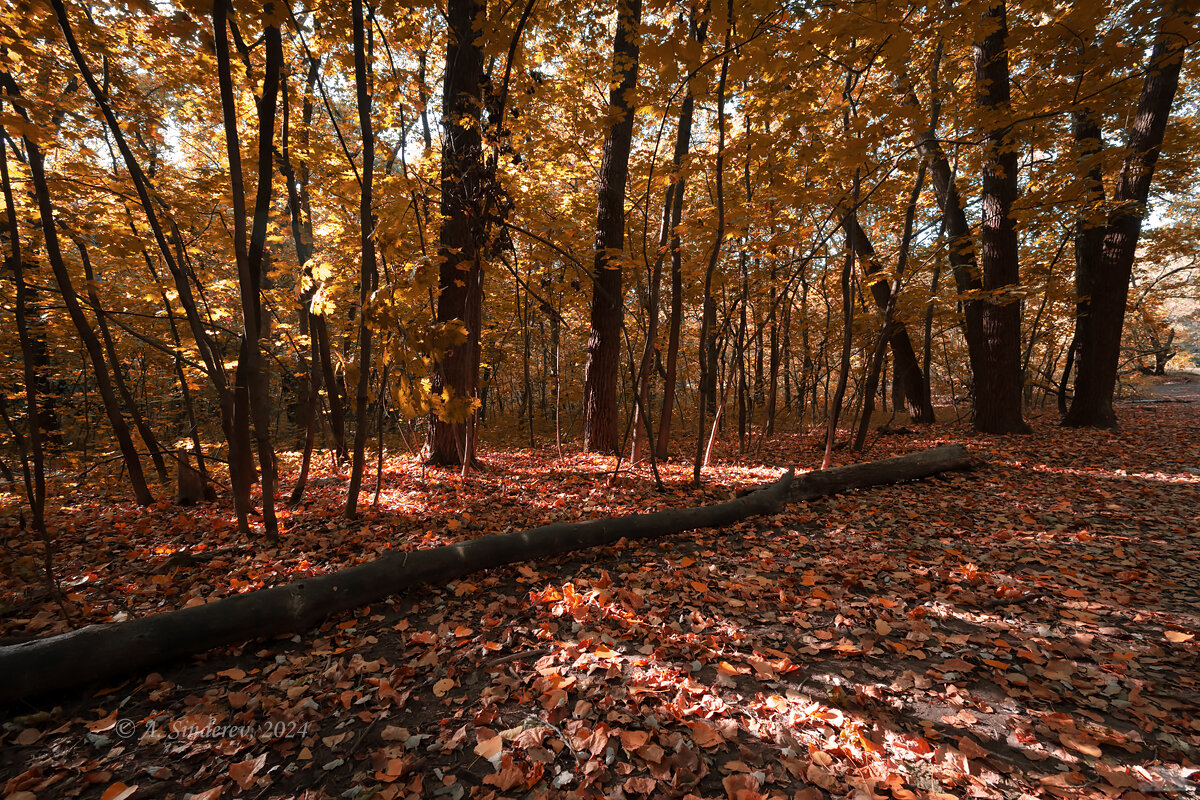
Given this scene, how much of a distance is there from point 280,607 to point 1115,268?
11.9 metres

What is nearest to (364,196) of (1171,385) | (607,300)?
(607,300)

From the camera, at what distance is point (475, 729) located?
1.91 metres

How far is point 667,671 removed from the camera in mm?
2227

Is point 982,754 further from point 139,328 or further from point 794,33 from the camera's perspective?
point 139,328

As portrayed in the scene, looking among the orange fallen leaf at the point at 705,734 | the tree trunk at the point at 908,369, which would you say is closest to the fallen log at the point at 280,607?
the orange fallen leaf at the point at 705,734

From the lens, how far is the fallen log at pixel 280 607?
194 cm

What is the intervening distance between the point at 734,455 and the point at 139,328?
10.7 metres

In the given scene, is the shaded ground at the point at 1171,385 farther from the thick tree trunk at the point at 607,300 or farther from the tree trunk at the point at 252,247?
the tree trunk at the point at 252,247


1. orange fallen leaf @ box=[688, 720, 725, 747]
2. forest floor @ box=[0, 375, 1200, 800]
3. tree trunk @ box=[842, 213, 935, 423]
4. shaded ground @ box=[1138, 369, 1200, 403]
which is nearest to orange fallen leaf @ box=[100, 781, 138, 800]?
forest floor @ box=[0, 375, 1200, 800]

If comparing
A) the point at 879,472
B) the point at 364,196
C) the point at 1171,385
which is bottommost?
the point at 879,472

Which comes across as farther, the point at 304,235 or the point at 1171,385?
the point at 1171,385

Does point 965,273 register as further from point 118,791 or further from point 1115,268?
point 118,791

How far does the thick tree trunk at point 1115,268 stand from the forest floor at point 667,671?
5000 millimetres

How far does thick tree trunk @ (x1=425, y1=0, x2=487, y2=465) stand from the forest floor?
1530 millimetres
